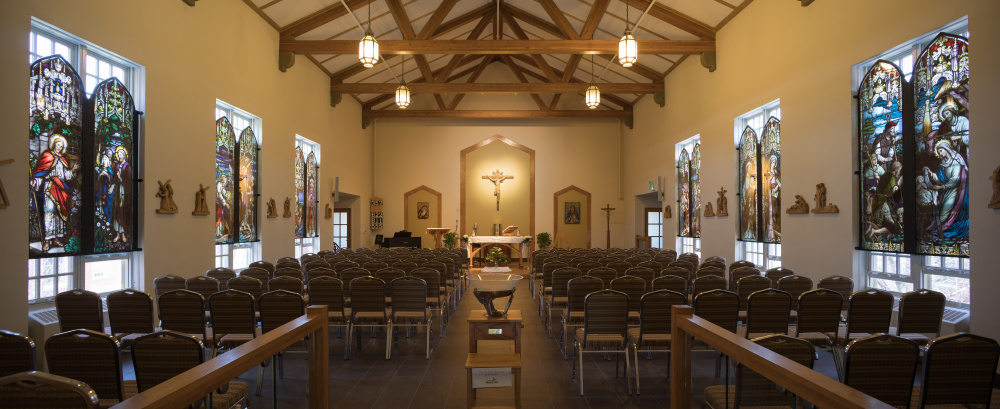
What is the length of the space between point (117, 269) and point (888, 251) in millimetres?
9817

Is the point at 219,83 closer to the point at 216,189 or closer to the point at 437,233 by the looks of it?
the point at 216,189

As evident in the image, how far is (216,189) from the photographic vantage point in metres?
9.37

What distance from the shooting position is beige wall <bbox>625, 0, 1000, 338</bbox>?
17.0ft

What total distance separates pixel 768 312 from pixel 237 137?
9.60 metres

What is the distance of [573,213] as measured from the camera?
2003 cm

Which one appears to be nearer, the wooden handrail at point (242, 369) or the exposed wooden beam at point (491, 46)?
the wooden handrail at point (242, 369)

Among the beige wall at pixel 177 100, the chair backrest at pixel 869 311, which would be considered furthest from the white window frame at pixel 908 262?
the beige wall at pixel 177 100

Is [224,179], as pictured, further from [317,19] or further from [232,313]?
[232,313]

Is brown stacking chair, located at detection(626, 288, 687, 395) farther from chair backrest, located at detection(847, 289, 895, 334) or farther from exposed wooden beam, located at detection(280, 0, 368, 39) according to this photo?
exposed wooden beam, located at detection(280, 0, 368, 39)

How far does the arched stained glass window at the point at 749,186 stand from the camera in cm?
1043

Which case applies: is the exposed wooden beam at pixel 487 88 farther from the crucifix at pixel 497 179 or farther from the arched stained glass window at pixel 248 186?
the arched stained glass window at pixel 248 186

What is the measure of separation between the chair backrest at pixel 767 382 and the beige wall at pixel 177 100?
6183 millimetres

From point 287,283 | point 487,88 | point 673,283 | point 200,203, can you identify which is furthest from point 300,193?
point 673,283

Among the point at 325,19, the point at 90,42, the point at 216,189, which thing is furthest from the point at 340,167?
the point at 90,42
